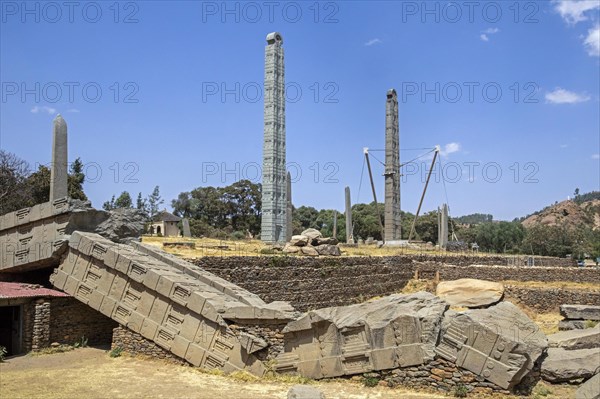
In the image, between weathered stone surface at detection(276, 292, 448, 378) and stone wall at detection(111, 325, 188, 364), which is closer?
weathered stone surface at detection(276, 292, 448, 378)

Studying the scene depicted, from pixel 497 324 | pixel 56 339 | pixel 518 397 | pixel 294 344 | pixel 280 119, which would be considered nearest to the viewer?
pixel 518 397

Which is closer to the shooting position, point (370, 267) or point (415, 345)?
point (415, 345)

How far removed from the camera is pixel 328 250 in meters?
26.4

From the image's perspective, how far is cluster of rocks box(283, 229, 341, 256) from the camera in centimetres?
2587

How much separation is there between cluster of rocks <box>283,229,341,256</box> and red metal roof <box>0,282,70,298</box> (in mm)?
12599

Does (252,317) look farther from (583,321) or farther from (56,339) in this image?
(583,321)

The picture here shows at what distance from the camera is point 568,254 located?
57.4 metres

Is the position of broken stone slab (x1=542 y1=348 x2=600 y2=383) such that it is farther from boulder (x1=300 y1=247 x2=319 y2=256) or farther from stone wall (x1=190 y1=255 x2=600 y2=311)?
boulder (x1=300 y1=247 x2=319 y2=256)

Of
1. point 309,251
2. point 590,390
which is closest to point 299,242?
point 309,251

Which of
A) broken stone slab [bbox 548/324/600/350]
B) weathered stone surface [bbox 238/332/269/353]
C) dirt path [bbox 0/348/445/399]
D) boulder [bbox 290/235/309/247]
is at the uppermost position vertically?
boulder [bbox 290/235/309/247]

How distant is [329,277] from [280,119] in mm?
13751

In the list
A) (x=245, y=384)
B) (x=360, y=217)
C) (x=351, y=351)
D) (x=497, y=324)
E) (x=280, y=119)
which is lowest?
(x=245, y=384)

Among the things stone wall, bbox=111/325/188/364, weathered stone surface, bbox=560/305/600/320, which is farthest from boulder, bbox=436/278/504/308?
stone wall, bbox=111/325/188/364

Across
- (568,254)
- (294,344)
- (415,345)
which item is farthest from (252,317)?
(568,254)
